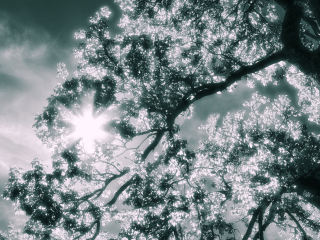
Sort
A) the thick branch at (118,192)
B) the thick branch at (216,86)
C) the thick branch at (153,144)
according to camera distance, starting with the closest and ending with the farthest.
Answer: the thick branch at (216,86), the thick branch at (118,192), the thick branch at (153,144)

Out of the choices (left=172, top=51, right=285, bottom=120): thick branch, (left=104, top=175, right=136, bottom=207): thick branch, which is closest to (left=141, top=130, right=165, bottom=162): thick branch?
(left=172, top=51, right=285, bottom=120): thick branch

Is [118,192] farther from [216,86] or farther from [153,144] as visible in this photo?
[216,86]

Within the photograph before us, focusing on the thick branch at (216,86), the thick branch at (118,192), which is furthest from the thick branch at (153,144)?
the thick branch at (118,192)

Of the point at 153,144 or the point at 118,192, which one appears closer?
the point at 118,192

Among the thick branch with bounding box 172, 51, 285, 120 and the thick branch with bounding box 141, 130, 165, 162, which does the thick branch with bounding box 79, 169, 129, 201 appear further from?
the thick branch with bounding box 172, 51, 285, 120

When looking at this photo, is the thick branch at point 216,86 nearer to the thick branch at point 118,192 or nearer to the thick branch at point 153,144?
the thick branch at point 153,144

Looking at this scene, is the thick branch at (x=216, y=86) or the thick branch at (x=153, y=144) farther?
the thick branch at (x=153, y=144)

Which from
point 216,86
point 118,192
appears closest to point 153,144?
point 118,192

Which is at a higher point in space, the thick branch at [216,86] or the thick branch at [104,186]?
the thick branch at [216,86]

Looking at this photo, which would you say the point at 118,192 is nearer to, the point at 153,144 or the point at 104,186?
the point at 104,186

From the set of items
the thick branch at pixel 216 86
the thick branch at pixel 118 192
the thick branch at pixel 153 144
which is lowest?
the thick branch at pixel 118 192

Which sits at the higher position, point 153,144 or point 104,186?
point 153,144

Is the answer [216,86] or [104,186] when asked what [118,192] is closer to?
[104,186]

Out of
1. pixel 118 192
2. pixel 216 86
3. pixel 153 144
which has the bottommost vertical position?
pixel 118 192
